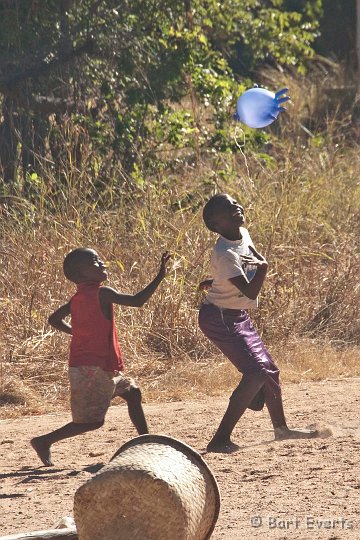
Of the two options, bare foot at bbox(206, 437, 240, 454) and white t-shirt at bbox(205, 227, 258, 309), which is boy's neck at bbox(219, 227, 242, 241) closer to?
white t-shirt at bbox(205, 227, 258, 309)

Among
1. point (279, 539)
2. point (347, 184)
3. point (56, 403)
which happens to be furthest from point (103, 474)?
point (347, 184)

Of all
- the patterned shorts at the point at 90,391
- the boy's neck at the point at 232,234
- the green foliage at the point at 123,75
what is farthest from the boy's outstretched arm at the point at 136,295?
the green foliage at the point at 123,75

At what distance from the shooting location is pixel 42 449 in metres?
5.63

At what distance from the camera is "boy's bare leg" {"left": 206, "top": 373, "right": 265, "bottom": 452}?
5.72 metres

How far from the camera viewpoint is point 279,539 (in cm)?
416

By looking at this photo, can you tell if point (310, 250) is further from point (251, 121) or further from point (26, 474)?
point (26, 474)

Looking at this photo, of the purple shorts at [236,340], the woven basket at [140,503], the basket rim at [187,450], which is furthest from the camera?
the purple shorts at [236,340]

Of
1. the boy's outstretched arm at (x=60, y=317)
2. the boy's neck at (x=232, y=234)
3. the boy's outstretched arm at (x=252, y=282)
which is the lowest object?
the boy's outstretched arm at (x=60, y=317)

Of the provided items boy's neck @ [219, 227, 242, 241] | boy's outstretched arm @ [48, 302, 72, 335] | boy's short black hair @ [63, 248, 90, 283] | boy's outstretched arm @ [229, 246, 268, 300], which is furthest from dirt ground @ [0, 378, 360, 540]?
boy's neck @ [219, 227, 242, 241]

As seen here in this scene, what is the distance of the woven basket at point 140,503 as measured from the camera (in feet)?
12.7

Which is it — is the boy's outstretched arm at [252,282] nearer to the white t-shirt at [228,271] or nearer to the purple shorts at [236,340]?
the white t-shirt at [228,271]

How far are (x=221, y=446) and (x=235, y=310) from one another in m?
0.70

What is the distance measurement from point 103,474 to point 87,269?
5.79 ft

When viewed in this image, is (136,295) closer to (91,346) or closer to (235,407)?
(91,346)
